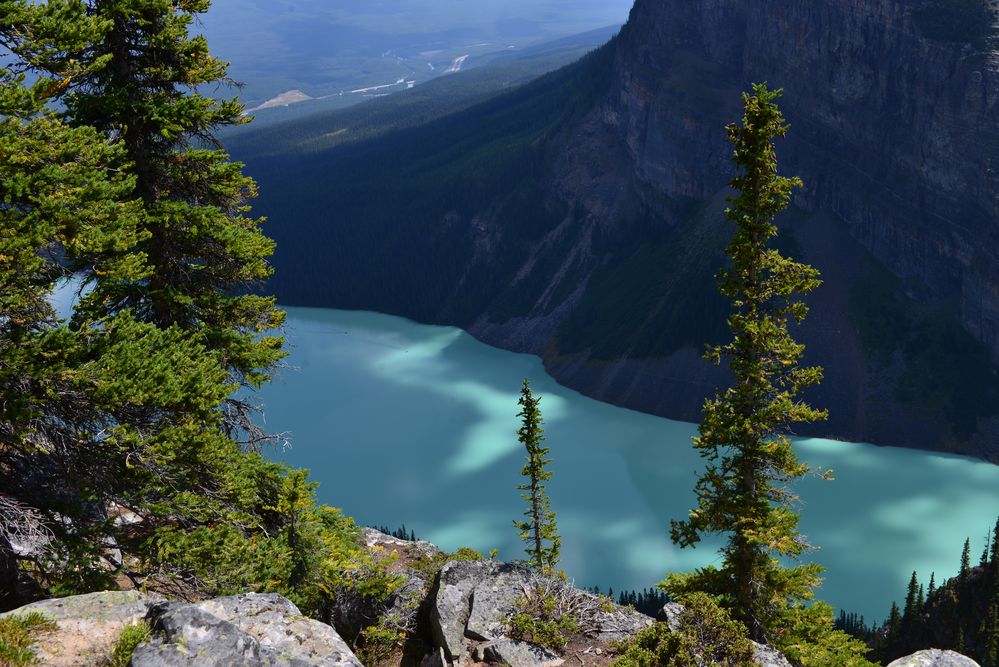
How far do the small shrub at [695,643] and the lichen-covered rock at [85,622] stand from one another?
385 inches

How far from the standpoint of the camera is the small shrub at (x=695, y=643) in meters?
17.1

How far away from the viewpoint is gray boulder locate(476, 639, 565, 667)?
20250 mm

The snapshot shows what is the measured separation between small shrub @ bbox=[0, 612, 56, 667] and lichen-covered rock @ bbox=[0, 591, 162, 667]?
162 mm

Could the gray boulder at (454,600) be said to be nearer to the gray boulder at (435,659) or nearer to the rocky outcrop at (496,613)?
the rocky outcrop at (496,613)

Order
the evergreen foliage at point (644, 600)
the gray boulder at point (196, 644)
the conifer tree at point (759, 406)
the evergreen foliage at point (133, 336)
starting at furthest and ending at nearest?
1. the evergreen foliage at point (644, 600)
2. the conifer tree at point (759, 406)
3. the evergreen foliage at point (133, 336)
4. the gray boulder at point (196, 644)

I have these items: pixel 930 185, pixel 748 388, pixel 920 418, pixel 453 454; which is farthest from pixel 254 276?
pixel 930 185

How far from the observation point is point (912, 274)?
135625 millimetres

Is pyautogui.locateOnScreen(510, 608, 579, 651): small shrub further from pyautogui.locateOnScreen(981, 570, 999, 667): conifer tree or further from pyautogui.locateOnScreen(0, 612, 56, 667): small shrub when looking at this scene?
pyautogui.locateOnScreen(981, 570, 999, 667): conifer tree

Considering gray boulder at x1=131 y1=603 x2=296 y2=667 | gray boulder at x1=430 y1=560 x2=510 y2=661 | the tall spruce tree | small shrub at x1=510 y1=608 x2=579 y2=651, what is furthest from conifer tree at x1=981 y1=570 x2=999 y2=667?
gray boulder at x1=131 y1=603 x2=296 y2=667

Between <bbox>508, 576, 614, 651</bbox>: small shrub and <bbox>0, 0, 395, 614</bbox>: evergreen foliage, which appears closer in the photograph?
<bbox>0, 0, 395, 614</bbox>: evergreen foliage

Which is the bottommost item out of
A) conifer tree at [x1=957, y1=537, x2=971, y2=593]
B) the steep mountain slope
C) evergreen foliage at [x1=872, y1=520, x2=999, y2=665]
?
evergreen foliage at [x1=872, y1=520, x2=999, y2=665]

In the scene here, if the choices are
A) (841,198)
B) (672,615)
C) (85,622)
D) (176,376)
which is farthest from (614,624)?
(841,198)

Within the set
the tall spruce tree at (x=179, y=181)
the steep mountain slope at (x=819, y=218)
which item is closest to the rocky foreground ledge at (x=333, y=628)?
the tall spruce tree at (x=179, y=181)

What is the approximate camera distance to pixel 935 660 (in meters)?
19.4
